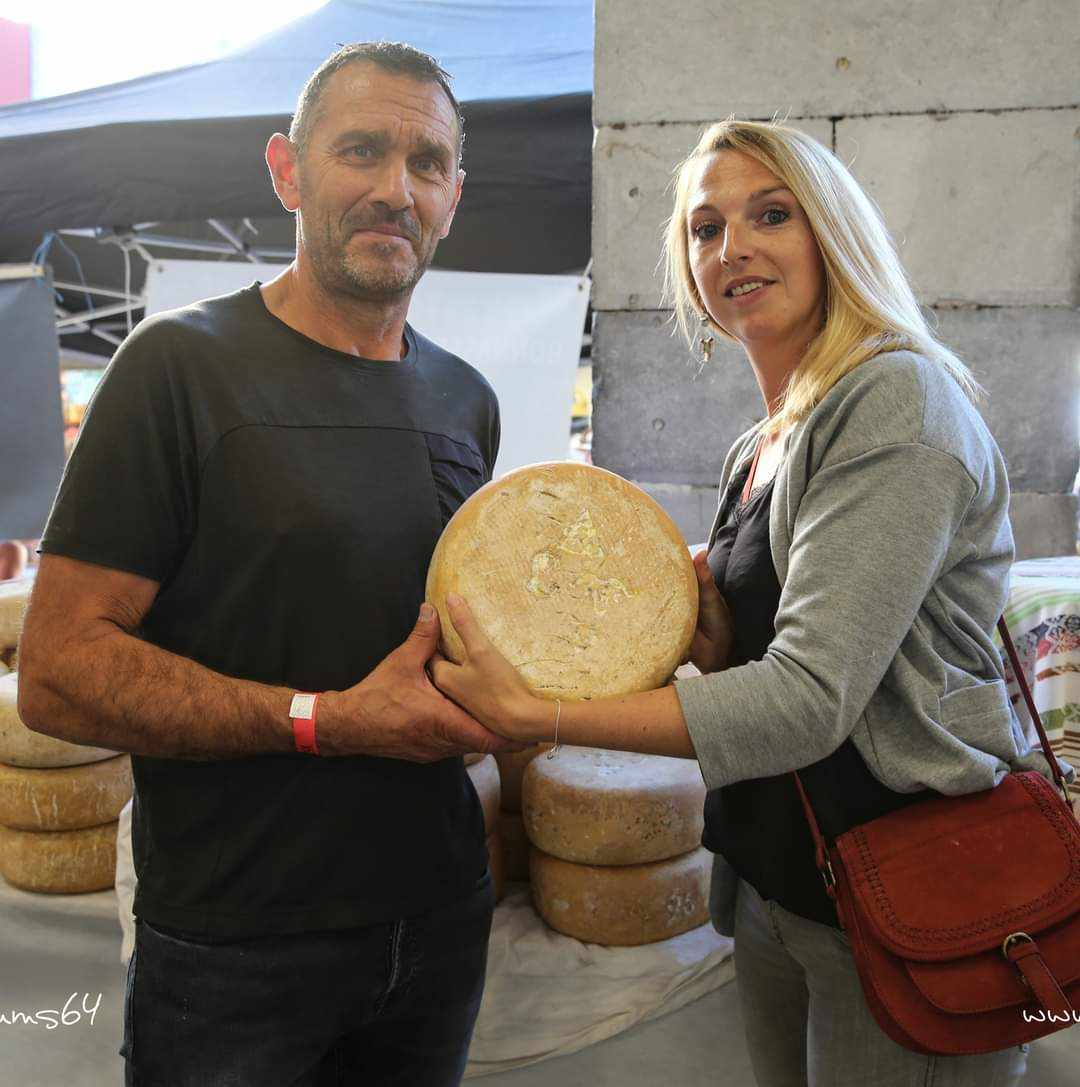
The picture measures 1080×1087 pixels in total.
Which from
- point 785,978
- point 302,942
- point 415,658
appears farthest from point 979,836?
point 302,942

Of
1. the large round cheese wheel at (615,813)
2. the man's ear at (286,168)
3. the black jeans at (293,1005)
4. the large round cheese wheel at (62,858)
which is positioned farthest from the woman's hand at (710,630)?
the large round cheese wheel at (62,858)

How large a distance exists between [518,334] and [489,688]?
3301mm

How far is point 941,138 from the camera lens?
2.93 meters

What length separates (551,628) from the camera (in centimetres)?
117

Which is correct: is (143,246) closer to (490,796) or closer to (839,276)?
(490,796)

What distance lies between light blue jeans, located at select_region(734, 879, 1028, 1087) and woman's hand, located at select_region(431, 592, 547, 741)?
485mm

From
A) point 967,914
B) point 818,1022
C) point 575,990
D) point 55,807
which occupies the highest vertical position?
point 967,914

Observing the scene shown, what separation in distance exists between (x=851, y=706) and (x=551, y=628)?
0.38 m

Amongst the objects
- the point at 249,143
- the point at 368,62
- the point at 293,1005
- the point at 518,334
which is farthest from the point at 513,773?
the point at 249,143

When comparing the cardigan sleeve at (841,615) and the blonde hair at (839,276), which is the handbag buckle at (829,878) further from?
the blonde hair at (839,276)

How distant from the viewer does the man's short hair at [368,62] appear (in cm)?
134

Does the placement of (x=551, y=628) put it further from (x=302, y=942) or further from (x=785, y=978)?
(x=785, y=978)

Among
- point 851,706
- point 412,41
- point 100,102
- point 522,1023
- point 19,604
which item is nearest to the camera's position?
point 851,706

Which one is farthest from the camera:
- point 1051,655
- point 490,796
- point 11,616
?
point 11,616
